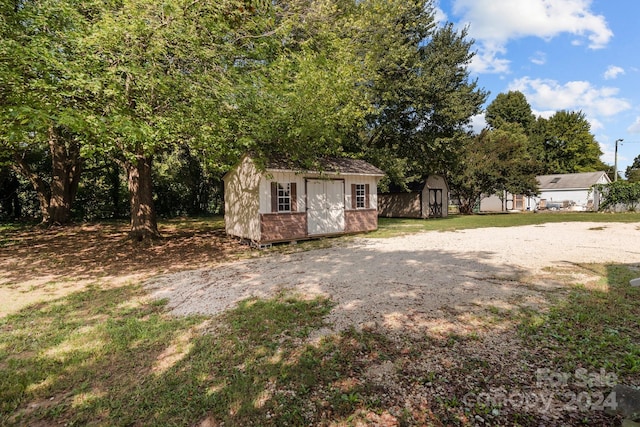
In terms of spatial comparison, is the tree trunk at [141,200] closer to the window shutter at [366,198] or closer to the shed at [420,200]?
the window shutter at [366,198]

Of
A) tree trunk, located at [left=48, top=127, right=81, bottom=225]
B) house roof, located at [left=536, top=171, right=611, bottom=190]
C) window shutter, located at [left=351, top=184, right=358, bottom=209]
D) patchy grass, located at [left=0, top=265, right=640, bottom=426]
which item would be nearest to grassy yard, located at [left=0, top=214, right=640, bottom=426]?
patchy grass, located at [left=0, top=265, right=640, bottom=426]

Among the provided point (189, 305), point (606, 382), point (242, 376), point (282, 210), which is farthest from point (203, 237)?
point (606, 382)

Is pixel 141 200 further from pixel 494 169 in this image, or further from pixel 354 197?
pixel 494 169

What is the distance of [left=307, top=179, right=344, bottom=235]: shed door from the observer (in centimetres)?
1176

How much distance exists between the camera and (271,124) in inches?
349

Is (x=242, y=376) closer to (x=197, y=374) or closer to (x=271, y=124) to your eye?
(x=197, y=374)

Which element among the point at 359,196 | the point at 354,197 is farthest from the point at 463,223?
the point at 354,197

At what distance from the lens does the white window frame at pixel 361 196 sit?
13.4m

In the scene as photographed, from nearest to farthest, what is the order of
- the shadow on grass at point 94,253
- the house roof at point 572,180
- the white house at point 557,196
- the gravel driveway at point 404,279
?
the gravel driveway at point 404,279 → the shadow on grass at point 94,253 → the white house at point 557,196 → the house roof at point 572,180

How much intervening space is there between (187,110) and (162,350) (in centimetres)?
604

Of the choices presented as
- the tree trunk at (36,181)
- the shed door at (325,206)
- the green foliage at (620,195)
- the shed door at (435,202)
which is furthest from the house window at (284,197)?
the green foliage at (620,195)

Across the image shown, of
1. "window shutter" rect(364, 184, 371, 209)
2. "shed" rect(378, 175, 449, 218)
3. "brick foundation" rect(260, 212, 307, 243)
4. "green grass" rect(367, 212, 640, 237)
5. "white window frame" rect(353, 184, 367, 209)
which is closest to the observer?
"brick foundation" rect(260, 212, 307, 243)

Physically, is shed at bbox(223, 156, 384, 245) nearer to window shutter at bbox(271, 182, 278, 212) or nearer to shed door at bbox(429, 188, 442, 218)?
window shutter at bbox(271, 182, 278, 212)

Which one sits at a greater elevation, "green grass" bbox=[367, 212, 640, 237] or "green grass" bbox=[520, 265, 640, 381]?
"green grass" bbox=[367, 212, 640, 237]
